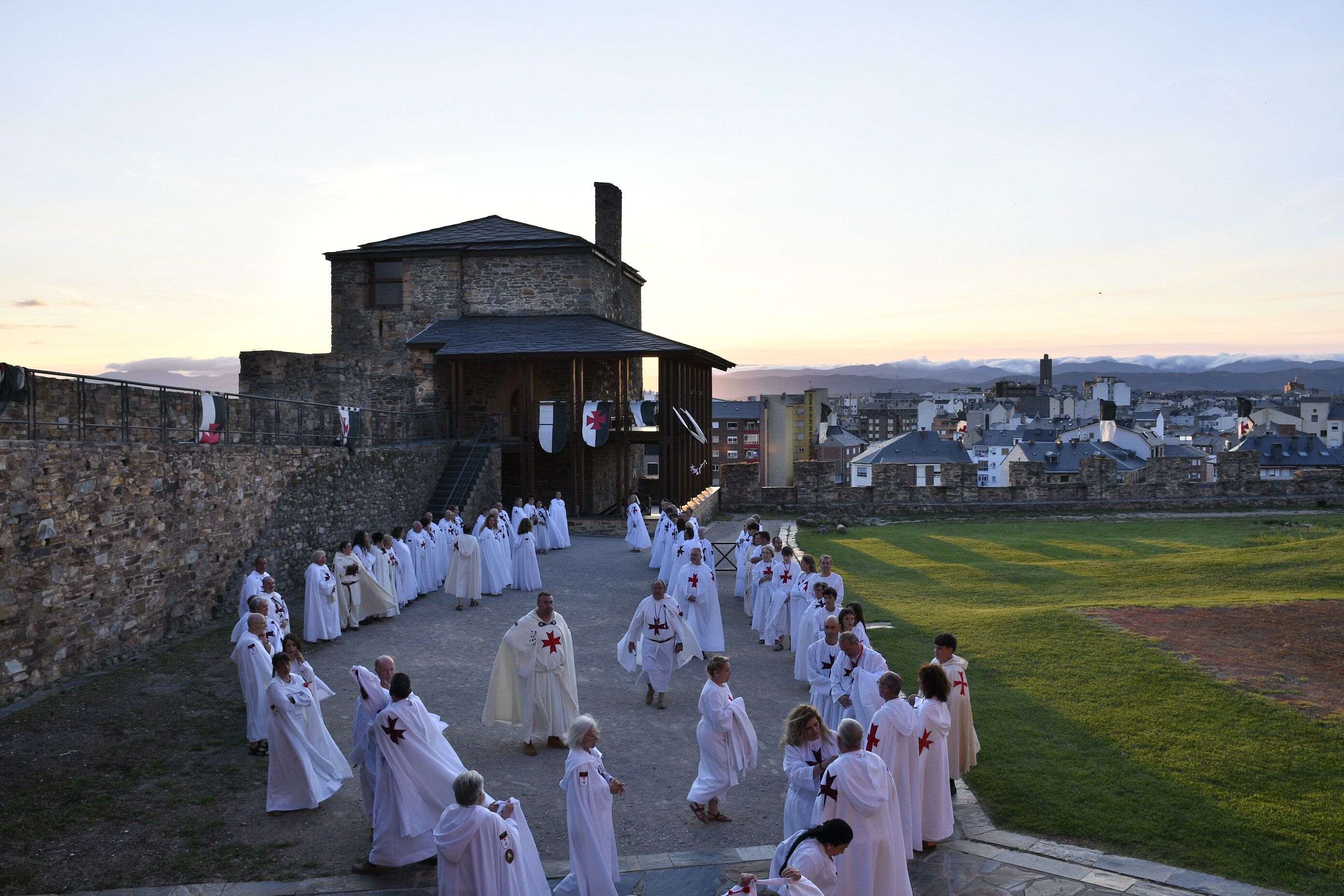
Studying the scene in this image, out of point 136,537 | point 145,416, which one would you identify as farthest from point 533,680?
point 145,416

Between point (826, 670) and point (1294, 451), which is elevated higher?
point (1294, 451)

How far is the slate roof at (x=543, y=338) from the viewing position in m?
25.4

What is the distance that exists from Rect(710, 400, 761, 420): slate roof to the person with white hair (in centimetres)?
9734

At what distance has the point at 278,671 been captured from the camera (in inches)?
313

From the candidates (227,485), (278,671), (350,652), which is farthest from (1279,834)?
(227,485)

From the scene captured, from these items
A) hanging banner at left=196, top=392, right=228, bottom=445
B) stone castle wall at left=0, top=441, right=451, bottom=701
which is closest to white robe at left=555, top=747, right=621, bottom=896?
stone castle wall at left=0, top=441, right=451, bottom=701

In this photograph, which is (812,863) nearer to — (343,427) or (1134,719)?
(1134,719)

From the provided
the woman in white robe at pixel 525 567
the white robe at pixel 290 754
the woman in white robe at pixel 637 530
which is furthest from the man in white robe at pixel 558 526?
the white robe at pixel 290 754

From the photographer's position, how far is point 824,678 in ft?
29.9

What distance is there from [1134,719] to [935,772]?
150 inches

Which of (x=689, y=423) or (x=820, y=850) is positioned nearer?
(x=820, y=850)

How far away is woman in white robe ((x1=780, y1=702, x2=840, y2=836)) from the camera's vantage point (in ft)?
20.6

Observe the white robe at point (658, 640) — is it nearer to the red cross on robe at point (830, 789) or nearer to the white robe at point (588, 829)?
the white robe at point (588, 829)

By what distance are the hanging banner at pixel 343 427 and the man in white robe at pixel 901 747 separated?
15.4 meters
